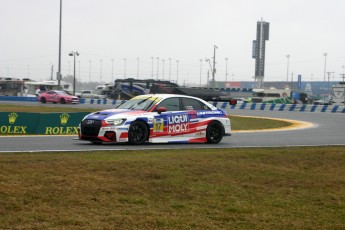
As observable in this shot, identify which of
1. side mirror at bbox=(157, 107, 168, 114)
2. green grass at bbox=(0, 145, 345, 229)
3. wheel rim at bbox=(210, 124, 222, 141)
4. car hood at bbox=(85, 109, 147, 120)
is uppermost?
side mirror at bbox=(157, 107, 168, 114)

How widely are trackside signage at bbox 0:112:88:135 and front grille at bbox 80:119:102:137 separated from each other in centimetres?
500

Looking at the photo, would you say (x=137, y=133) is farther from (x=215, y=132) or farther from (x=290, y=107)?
(x=290, y=107)

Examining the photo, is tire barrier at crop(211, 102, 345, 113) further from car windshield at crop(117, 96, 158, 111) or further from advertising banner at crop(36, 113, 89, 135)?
car windshield at crop(117, 96, 158, 111)

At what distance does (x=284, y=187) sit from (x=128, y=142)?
6794 millimetres

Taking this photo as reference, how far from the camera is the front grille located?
14.6 meters

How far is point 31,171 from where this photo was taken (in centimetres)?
872

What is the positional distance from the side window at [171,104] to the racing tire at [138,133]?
87 cm

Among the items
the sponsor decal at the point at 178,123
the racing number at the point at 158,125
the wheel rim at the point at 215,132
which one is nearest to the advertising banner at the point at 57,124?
the sponsor decal at the point at 178,123

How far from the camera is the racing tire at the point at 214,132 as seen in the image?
16.4 metres

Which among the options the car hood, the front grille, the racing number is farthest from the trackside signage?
the racing number

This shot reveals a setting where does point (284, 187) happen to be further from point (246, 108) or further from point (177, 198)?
point (246, 108)

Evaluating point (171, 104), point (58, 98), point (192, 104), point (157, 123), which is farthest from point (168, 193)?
point (58, 98)

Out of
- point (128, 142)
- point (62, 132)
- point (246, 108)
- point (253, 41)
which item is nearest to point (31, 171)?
point (128, 142)

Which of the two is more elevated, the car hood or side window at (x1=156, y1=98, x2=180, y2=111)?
side window at (x1=156, y1=98, x2=180, y2=111)
